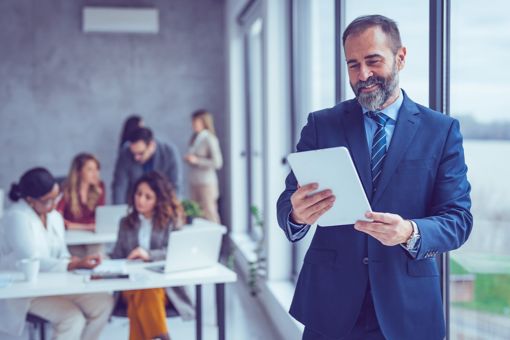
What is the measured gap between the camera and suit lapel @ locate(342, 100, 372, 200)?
5.74 feet

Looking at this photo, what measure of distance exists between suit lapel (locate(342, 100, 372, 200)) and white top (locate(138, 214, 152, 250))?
7.65 ft

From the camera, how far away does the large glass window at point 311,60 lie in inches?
163

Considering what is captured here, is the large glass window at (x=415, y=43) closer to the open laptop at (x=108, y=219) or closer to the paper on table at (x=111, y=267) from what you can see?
the paper on table at (x=111, y=267)

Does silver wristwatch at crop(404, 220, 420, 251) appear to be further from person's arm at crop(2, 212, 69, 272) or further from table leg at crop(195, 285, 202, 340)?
person's arm at crop(2, 212, 69, 272)

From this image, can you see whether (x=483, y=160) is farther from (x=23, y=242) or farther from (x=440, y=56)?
(x=23, y=242)

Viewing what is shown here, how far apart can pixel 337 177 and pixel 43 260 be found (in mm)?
2230

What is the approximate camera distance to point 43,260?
3346 mm

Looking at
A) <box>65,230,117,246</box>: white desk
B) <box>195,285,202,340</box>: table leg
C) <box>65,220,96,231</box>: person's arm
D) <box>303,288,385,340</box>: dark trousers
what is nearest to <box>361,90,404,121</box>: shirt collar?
<box>303,288,385,340</box>: dark trousers

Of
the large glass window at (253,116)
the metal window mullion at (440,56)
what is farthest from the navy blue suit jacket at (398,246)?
the large glass window at (253,116)

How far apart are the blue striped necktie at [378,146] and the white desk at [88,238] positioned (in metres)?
3.12

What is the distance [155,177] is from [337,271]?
2.37 m

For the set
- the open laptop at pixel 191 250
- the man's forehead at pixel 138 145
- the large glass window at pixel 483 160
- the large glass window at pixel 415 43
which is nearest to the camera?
the large glass window at pixel 483 160

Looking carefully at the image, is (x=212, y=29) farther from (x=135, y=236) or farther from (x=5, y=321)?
(x=5, y=321)

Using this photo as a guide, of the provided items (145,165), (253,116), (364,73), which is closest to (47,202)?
(145,165)
